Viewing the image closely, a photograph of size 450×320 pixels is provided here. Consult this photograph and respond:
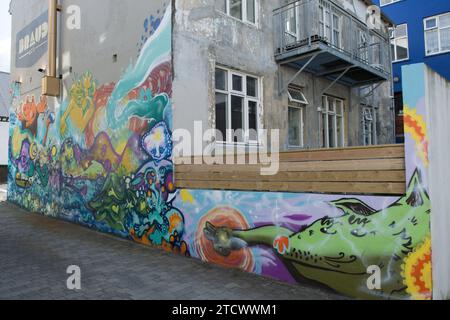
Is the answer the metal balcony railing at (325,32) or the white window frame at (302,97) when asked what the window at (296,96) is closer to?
the white window frame at (302,97)

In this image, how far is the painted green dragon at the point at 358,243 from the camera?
401cm

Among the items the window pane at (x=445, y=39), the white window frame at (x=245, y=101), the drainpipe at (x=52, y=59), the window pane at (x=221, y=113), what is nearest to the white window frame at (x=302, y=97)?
the white window frame at (x=245, y=101)

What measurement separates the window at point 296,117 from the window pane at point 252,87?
1.53m

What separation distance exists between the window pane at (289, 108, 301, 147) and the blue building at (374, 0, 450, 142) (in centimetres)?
888

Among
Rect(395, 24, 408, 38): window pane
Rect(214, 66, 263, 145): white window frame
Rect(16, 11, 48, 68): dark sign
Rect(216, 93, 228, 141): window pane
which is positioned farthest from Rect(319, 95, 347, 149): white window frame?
Rect(395, 24, 408, 38): window pane

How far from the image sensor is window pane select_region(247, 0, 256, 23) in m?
8.73

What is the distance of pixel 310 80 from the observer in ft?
34.5

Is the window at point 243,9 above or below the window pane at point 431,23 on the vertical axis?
below

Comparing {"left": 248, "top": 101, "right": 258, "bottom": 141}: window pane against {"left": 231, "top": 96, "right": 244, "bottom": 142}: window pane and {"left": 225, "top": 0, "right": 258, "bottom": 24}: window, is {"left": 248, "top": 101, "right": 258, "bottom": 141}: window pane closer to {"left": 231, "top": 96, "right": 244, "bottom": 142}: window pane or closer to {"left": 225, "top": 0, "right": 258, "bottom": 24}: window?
{"left": 231, "top": 96, "right": 244, "bottom": 142}: window pane

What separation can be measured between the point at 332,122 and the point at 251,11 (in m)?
4.83

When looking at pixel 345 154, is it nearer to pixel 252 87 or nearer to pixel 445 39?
pixel 252 87

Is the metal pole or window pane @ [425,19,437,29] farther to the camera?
window pane @ [425,19,437,29]

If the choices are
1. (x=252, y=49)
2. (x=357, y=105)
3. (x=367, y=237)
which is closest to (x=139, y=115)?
(x=252, y=49)

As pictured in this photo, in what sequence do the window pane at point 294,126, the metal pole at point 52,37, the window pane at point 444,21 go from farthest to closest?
the window pane at point 444,21, the metal pole at point 52,37, the window pane at point 294,126
